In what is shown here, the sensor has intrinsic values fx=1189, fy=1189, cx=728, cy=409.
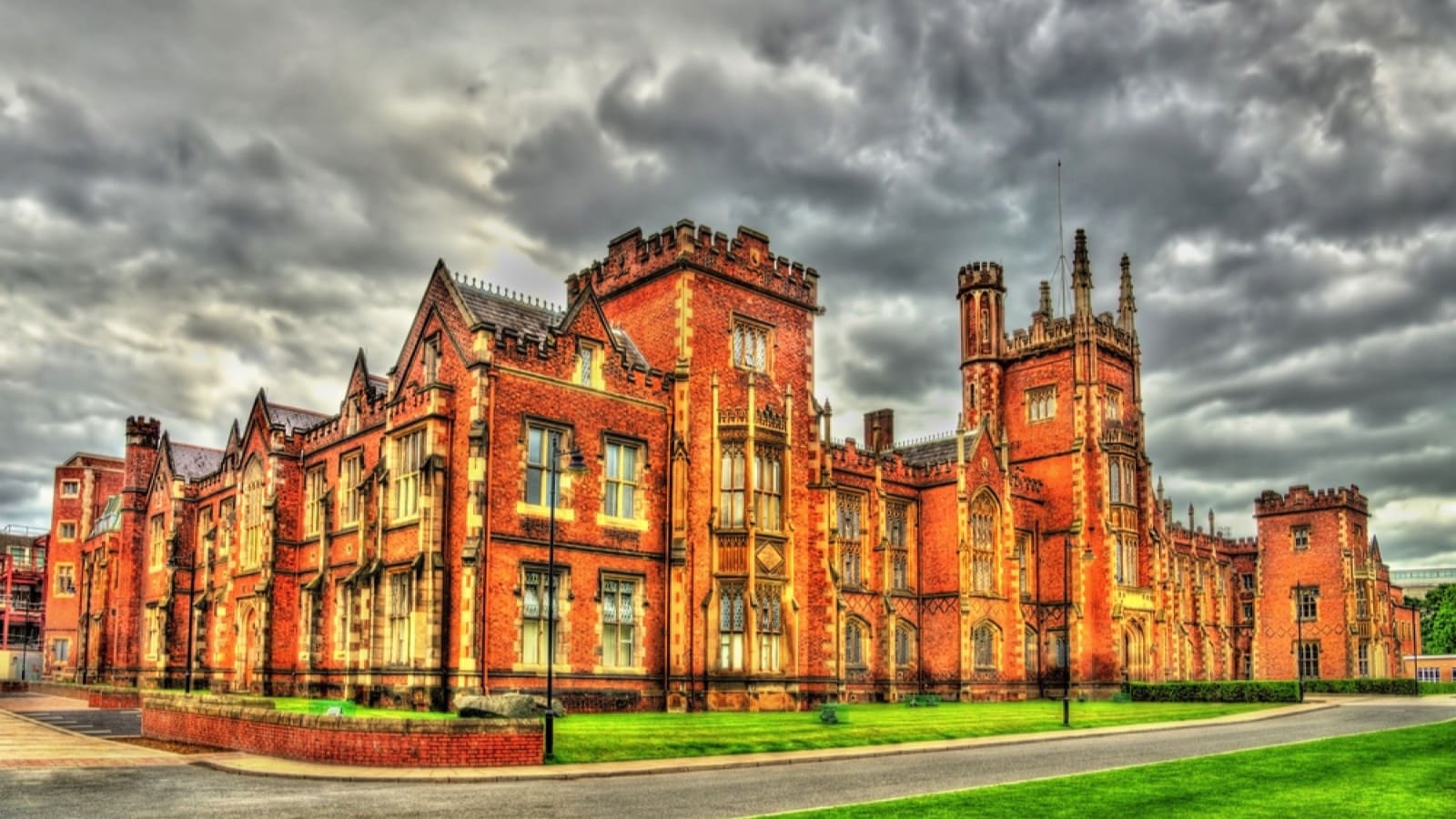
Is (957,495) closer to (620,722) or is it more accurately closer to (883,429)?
(883,429)

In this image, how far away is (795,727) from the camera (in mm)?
30141

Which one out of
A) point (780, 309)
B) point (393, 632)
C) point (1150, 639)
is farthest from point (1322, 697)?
point (393, 632)

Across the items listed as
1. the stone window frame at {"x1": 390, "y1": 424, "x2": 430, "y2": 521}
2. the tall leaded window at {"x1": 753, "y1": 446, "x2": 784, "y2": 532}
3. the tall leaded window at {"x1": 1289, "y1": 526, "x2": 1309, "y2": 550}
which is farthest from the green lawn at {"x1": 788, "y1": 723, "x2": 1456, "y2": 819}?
the tall leaded window at {"x1": 1289, "y1": 526, "x2": 1309, "y2": 550}

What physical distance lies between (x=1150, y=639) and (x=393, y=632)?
37817mm

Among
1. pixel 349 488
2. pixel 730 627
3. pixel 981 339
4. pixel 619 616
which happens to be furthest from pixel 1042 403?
pixel 349 488

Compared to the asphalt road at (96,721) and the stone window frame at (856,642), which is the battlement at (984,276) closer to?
the stone window frame at (856,642)

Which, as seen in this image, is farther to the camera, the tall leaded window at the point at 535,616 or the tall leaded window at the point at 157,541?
the tall leaded window at the point at 157,541

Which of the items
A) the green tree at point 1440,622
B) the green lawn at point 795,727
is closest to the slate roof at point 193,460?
the green lawn at point 795,727

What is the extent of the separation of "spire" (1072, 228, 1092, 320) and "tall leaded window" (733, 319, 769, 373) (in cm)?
2369

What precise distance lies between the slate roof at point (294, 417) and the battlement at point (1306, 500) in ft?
199

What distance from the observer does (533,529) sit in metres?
33.3

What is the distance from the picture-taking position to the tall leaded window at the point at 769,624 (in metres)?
37.0

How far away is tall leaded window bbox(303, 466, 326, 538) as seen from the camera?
4153 centimetres

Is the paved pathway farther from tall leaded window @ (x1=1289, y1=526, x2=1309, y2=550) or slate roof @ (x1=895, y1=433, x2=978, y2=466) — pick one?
tall leaded window @ (x1=1289, y1=526, x2=1309, y2=550)
